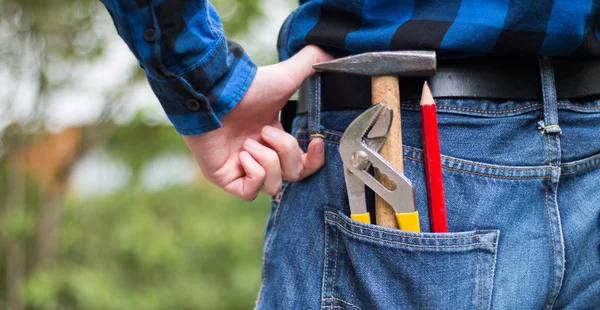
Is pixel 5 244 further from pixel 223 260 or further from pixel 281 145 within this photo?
pixel 281 145

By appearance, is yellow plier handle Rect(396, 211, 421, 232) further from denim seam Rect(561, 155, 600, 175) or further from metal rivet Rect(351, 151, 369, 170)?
denim seam Rect(561, 155, 600, 175)

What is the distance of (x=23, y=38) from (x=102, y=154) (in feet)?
3.91

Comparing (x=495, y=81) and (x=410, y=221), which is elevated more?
(x=495, y=81)

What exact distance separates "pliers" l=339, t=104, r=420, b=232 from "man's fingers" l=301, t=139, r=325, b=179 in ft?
0.22

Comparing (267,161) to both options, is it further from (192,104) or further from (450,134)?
(450,134)

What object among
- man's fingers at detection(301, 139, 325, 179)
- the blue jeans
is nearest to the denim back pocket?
the blue jeans

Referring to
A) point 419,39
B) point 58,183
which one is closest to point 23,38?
point 58,183

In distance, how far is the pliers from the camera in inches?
34.7

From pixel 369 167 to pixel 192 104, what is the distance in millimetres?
313

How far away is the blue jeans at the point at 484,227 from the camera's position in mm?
862

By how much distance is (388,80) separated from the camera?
90 centimetres

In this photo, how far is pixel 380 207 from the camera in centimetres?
92

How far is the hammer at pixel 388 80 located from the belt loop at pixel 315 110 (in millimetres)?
78

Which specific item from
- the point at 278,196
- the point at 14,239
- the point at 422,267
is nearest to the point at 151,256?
the point at 14,239
